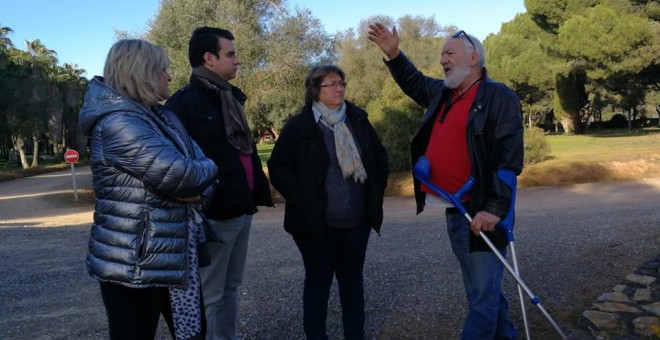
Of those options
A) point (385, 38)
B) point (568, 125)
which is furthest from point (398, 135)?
point (568, 125)

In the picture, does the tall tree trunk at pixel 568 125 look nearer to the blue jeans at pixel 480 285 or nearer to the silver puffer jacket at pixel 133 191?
the blue jeans at pixel 480 285

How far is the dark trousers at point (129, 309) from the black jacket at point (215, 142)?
785 mm

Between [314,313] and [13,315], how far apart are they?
3292 millimetres

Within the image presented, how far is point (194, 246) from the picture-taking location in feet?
8.02

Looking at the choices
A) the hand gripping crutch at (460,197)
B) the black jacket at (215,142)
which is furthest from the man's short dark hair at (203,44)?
the hand gripping crutch at (460,197)

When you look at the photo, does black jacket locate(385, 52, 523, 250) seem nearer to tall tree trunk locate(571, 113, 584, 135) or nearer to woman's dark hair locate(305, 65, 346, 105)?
woman's dark hair locate(305, 65, 346, 105)

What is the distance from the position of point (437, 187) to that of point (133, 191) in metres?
1.67

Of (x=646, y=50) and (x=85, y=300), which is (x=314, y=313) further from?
(x=646, y=50)

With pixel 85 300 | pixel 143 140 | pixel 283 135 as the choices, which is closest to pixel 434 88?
pixel 283 135

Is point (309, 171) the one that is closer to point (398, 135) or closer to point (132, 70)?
point (132, 70)

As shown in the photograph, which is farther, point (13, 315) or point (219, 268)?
point (13, 315)

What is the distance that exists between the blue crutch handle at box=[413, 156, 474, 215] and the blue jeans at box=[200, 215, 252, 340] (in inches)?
43.0

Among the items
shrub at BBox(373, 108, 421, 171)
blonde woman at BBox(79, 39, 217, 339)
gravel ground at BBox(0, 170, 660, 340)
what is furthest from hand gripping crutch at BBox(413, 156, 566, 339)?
shrub at BBox(373, 108, 421, 171)

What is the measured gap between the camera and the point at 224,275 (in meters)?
3.19
